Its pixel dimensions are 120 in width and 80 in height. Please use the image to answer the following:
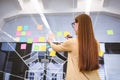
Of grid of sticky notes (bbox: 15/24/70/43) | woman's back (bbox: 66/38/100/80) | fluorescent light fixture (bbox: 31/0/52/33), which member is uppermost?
fluorescent light fixture (bbox: 31/0/52/33)

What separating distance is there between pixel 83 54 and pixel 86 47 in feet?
0.15

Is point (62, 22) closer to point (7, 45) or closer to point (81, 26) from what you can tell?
point (7, 45)

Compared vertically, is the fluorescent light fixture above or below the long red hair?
above

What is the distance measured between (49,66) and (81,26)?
97 cm

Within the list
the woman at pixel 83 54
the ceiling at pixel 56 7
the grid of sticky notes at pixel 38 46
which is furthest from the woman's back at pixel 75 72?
the ceiling at pixel 56 7

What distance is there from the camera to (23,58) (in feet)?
6.30

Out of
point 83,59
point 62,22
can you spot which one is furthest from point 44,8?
point 83,59

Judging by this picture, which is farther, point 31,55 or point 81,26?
point 31,55

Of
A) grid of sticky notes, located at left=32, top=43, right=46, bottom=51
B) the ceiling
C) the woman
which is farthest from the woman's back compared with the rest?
the ceiling

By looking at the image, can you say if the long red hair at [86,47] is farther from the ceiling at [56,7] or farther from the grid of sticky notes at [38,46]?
the ceiling at [56,7]

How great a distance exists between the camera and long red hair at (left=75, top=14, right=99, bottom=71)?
898mm

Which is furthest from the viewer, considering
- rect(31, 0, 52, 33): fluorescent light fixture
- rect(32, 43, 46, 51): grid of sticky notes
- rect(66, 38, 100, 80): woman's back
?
rect(31, 0, 52, 33): fluorescent light fixture

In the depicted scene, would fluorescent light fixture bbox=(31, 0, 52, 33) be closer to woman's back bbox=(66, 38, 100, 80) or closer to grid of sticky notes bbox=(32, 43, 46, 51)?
grid of sticky notes bbox=(32, 43, 46, 51)

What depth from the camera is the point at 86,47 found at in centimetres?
93
